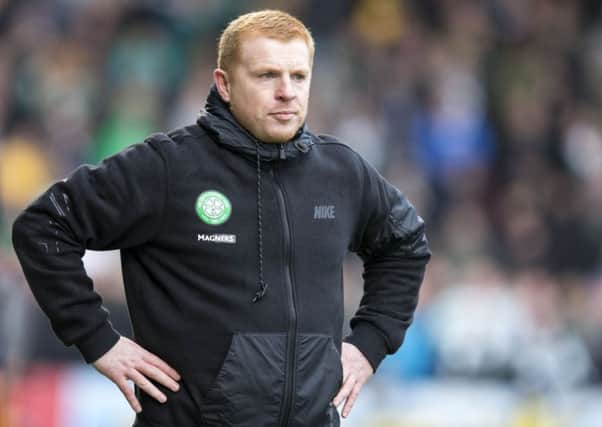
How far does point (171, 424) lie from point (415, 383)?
5.19 meters

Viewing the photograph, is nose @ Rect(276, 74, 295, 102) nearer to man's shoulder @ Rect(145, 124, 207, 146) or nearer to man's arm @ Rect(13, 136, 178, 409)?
man's shoulder @ Rect(145, 124, 207, 146)

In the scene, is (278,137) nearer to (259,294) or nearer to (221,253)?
(221,253)

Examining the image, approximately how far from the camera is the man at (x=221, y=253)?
5055mm

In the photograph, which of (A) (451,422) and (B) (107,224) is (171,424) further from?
(A) (451,422)

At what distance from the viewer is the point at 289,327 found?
511 centimetres

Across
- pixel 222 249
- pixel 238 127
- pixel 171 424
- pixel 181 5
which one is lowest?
pixel 171 424

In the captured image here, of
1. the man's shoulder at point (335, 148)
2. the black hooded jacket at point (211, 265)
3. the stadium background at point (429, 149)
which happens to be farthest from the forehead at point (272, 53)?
the stadium background at point (429, 149)

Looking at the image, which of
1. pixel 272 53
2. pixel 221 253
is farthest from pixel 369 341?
pixel 272 53

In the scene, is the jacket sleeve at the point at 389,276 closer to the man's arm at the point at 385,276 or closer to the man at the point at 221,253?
the man's arm at the point at 385,276

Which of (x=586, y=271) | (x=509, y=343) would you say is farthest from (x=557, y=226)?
(x=509, y=343)

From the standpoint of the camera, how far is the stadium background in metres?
10.1

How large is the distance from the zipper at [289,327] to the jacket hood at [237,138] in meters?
0.09

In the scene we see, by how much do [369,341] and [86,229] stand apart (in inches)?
49.3

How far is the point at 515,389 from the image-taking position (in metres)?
10.1
